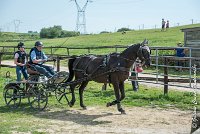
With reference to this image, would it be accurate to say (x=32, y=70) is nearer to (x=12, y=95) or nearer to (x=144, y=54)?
(x=12, y=95)

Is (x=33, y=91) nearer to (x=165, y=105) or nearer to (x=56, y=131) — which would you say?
(x=56, y=131)

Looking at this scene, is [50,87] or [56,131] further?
[50,87]

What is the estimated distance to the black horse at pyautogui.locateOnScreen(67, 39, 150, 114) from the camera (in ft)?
33.9

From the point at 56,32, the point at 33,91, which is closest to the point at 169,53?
the point at 33,91

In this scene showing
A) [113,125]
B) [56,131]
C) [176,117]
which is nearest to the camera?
[56,131]

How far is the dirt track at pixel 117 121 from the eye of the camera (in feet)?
28.1

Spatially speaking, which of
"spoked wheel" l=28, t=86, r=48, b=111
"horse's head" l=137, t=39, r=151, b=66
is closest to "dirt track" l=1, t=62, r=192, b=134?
"spoked wheel" l=28, t=86, r=48, b=111

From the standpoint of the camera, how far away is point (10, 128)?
8.76 metres

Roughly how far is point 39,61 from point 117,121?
3.34 meters

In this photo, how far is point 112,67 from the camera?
10602 mm

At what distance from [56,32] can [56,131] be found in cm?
7739

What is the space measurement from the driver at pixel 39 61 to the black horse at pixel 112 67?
31.3 inches

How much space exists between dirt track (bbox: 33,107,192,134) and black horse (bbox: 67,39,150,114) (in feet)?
1.60

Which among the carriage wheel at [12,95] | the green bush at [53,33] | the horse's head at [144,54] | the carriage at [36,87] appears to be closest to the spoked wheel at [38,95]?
the carriage at [36,87]
